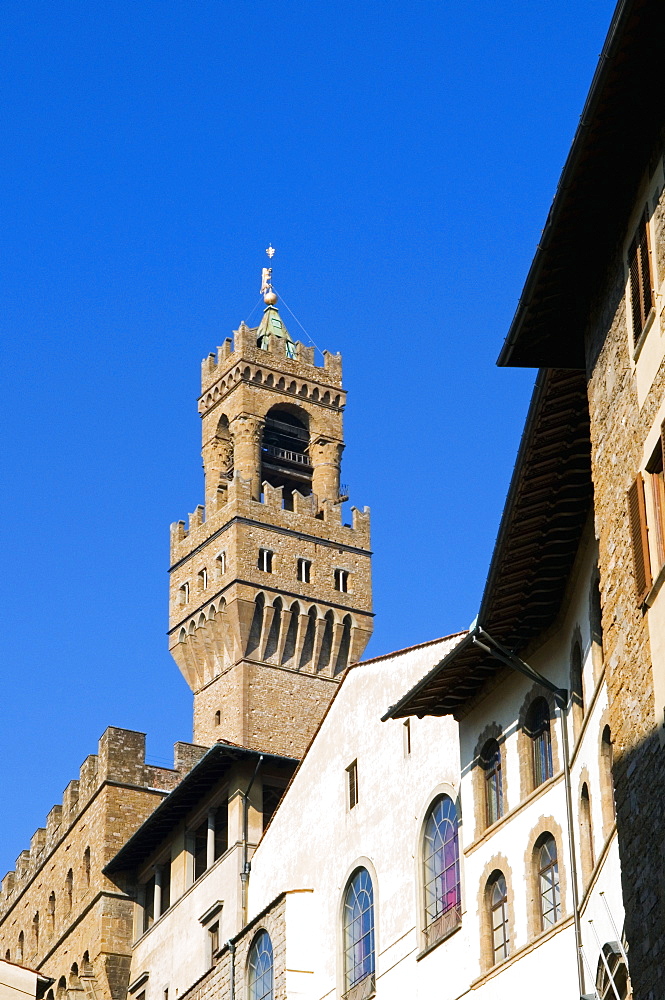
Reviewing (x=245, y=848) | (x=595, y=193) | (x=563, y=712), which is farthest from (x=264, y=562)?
(x=595, y=193)

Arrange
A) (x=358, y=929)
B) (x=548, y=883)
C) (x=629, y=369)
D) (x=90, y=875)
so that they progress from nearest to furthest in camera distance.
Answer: (x=629, y=369) < (x=548, y=883) < (x=358, y=929) < (x=90, y=875)

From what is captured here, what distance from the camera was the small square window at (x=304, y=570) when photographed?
234 feet

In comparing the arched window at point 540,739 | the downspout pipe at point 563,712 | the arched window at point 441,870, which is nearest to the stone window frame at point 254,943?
the arched window at point 441,870

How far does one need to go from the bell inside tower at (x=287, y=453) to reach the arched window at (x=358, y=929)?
4375cm

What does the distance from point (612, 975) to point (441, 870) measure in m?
9.16

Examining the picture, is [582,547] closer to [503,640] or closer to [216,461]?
[503,640]

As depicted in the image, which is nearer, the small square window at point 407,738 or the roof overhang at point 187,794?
the small square window at point 407,738

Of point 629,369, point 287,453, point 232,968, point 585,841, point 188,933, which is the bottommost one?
point 585,841

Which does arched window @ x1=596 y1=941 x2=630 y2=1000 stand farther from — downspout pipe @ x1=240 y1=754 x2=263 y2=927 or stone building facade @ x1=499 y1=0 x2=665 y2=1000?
downspout pipe @ x1=240 y1=754 x2=263 y2=927

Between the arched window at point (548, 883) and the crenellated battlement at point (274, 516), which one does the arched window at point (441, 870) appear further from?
the crenellated battlement at point (274, 516)

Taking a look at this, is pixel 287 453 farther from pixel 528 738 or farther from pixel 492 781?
pixel 528 738

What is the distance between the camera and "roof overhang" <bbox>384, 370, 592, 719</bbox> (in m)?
19.6

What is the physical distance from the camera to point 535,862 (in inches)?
965

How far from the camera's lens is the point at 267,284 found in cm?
8675
